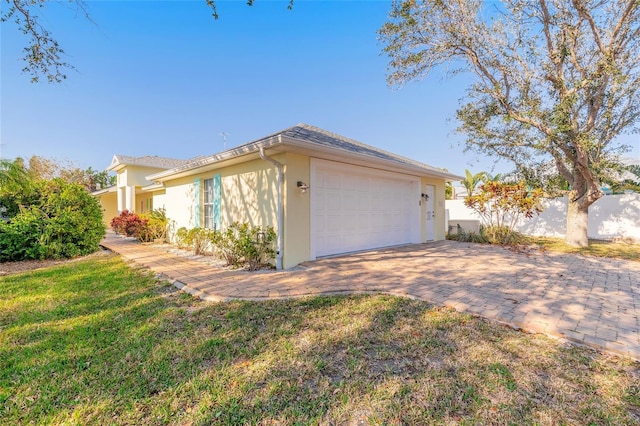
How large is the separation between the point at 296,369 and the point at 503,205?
12.1 meters

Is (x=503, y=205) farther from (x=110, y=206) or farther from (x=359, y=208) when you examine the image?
(x=110, y=206)

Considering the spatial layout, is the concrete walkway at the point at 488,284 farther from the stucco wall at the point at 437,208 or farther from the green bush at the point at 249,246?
the stucco wall at the point at 437,208

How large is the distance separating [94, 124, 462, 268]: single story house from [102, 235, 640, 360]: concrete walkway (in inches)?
33.1

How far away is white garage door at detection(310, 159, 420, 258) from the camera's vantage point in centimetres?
758

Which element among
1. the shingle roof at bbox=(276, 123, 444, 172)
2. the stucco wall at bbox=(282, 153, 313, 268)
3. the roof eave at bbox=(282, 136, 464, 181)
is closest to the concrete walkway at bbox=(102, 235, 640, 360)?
the stucco wall at bbox=(282, 153, 313, 268)

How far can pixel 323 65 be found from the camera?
11945 mm

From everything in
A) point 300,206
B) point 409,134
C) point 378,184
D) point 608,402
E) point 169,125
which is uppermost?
point 169,125

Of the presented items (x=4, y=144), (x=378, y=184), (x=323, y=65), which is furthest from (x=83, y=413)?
(x=4, y=144)

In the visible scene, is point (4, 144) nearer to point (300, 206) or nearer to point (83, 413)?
point (300, 206)

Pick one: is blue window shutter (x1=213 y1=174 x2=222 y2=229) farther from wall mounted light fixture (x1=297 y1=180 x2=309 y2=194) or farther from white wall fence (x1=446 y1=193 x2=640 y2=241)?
white wall fence (x1=446 y1=193 x2=640 y2=241)

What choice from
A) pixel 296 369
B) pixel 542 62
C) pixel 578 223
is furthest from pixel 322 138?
pixel 578 223

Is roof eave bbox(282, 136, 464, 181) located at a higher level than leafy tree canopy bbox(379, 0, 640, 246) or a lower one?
lower

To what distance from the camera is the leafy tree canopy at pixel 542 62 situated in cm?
834

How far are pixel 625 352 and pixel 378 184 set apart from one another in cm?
704
